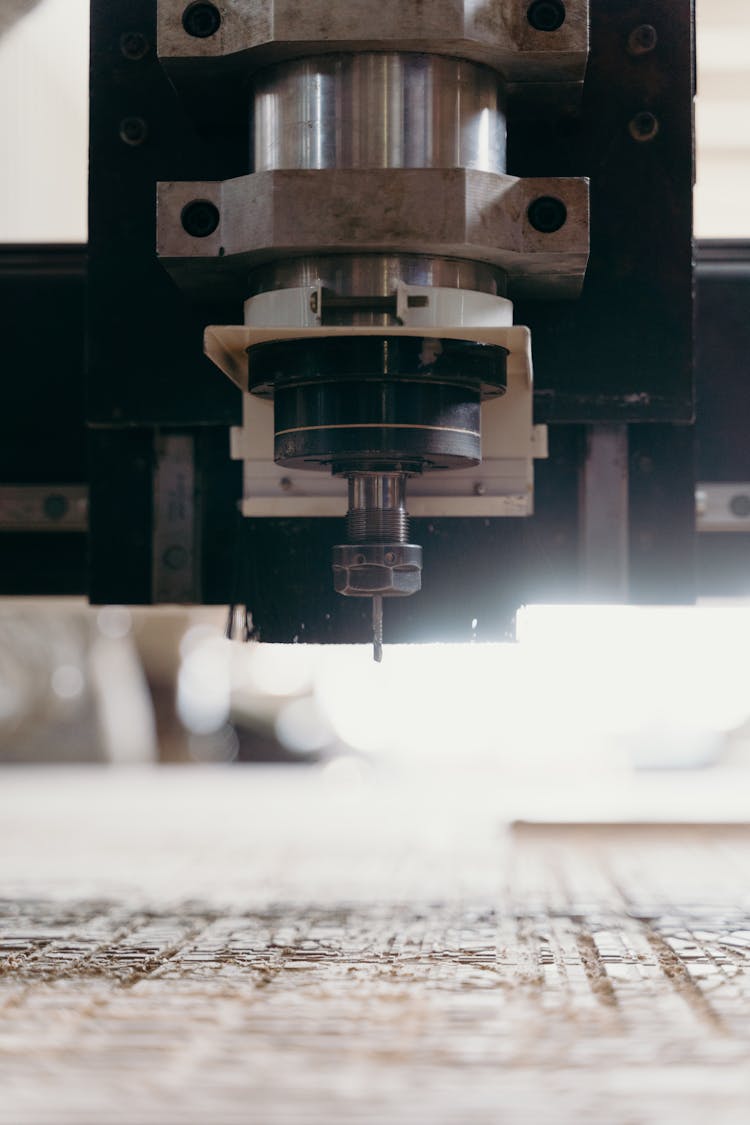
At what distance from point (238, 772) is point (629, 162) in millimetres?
1485

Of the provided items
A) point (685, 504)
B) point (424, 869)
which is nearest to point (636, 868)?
point (424, 869)

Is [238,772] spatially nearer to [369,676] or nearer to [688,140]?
[369,676]

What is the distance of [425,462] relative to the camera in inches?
29.3

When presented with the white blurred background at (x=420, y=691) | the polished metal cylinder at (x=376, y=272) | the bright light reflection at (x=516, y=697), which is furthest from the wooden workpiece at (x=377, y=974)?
the bright light reflection at (x=516, y=697)

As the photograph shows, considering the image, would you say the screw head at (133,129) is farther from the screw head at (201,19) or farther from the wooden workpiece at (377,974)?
the wooden workpiece at (377,974)

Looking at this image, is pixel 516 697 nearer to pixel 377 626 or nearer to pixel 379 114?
pixel 377 626

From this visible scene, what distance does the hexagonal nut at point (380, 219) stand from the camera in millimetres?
684

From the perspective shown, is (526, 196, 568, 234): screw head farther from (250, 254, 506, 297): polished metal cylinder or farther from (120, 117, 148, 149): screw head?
(120, 117, 148, 149): screw head

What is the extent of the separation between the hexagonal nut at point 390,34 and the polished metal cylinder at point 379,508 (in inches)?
9.6

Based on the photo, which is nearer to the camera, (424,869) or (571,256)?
(571,256)

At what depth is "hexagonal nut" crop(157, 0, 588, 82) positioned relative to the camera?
0.69m

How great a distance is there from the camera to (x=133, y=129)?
786mm

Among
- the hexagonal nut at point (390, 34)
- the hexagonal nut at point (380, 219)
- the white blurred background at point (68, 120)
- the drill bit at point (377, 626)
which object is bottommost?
the drill bit at point (377, 626)

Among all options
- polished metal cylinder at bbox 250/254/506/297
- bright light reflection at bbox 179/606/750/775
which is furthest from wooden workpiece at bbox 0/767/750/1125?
bright light reflection at bbox 179/606/750/775
